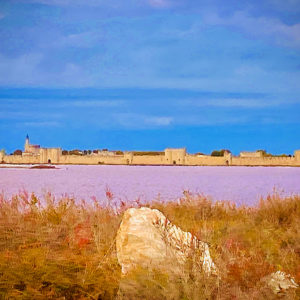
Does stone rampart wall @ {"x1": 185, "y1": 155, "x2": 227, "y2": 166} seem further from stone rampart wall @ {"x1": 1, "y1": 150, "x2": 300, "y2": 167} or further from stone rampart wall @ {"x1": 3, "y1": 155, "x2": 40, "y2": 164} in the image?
stone rampart wall @ {"x1": 3, "y1": 155, "x2": 40, "y2": 164}

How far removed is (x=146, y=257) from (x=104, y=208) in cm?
276

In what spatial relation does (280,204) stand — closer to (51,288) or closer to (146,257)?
(146,257)

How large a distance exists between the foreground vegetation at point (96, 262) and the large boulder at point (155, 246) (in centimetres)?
10

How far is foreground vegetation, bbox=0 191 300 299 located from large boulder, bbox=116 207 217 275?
3.9 inches

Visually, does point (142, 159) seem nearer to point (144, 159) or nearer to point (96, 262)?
point (144, 159)

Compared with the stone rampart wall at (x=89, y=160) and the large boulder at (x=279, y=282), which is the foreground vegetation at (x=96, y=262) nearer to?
the large boulder at (x=279, y=282)

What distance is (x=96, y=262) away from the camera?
381cm

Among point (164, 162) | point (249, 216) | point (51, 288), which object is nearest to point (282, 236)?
point (249, 216)

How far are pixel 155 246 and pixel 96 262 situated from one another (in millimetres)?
502

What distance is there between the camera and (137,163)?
6525 cm

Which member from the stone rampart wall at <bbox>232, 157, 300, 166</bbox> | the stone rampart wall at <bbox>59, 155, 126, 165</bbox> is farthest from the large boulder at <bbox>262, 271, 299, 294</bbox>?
the stone rampart wall at <bbox>59, 155, 126, 165</bbox>

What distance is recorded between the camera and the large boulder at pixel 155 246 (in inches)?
137

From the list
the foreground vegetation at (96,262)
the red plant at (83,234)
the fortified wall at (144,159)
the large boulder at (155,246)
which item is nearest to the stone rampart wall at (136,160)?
the fortified wall at (144,159)

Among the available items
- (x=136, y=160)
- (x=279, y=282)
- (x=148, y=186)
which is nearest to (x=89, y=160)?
(x=136, y=160)
